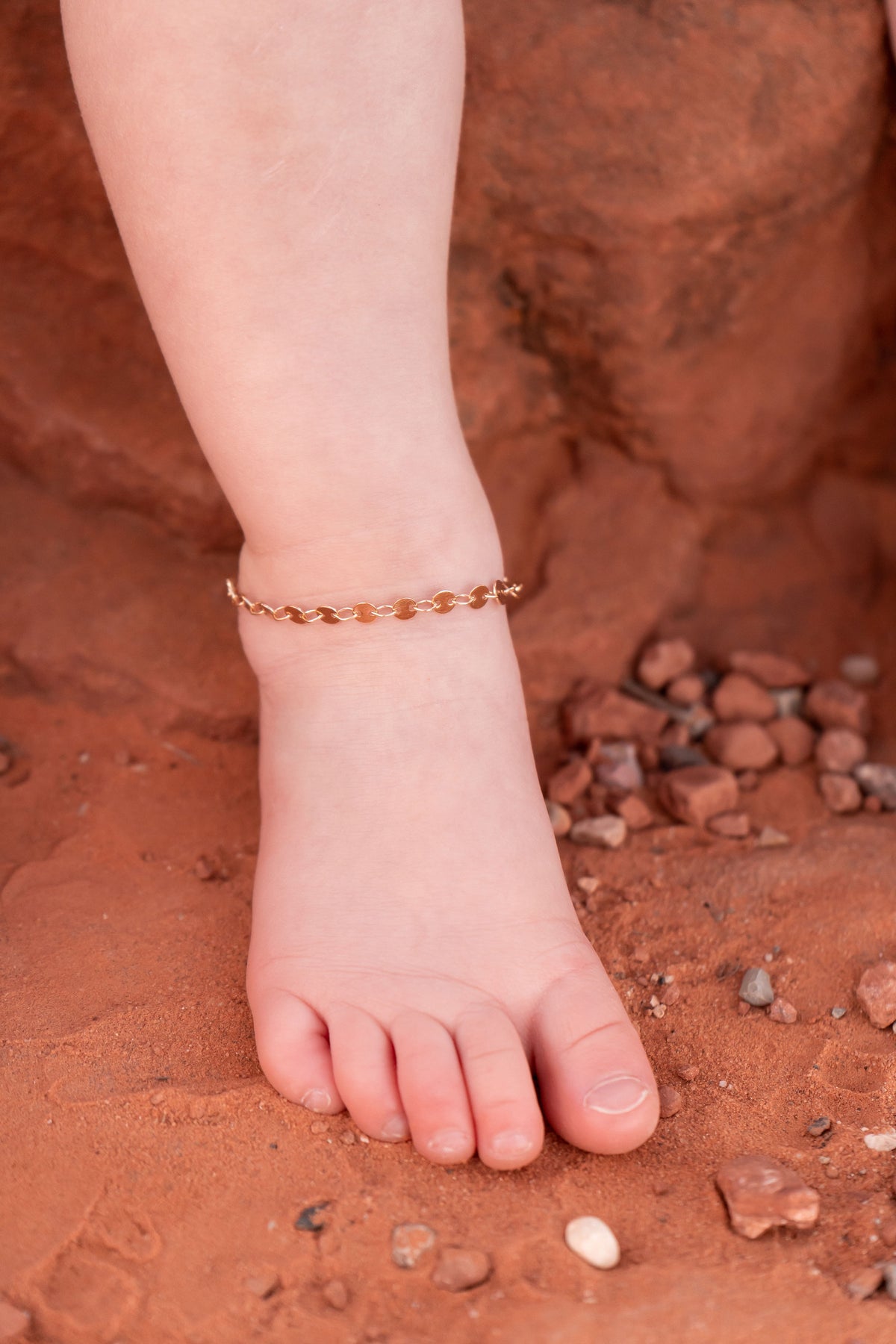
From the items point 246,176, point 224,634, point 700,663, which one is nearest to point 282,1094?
point 224,634

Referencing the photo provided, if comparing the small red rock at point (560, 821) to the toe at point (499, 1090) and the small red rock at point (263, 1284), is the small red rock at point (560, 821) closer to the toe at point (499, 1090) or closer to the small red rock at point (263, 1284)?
the toe at point (499, 1090)

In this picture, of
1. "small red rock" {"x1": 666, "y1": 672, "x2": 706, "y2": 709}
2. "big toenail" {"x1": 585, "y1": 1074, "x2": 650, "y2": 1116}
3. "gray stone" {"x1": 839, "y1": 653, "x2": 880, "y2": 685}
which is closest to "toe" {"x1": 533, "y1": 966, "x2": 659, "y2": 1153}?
"big toenail" {"x1": 585, "y1": 1074, "x2": 650, "y2": 1116}

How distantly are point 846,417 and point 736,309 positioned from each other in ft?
0.92

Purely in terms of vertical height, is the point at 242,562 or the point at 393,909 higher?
the point at 242,562

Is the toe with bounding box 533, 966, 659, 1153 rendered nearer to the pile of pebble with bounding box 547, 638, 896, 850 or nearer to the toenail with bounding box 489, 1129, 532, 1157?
the toenail with bounding box 489, 1129, 532, 1157

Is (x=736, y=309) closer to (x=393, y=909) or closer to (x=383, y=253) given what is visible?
(x=383, y=253)

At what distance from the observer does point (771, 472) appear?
1.56 m

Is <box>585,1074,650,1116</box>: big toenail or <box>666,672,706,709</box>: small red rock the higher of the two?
<box>585,1074,650,1116</box>: big toenail

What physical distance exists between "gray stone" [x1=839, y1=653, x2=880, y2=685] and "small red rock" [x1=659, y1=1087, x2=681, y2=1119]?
30.3 inches

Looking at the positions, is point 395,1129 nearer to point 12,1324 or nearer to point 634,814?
point 12,1324

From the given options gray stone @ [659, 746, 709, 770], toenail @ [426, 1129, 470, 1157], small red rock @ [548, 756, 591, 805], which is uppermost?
toenail @ [426, 1129, 470, 1157]

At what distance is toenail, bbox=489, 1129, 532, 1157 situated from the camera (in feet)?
2.70

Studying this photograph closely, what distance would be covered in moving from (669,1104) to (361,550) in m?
0.53

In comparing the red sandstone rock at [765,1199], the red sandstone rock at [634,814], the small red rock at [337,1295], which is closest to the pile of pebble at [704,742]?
the red sandstone rock at [634,814]
